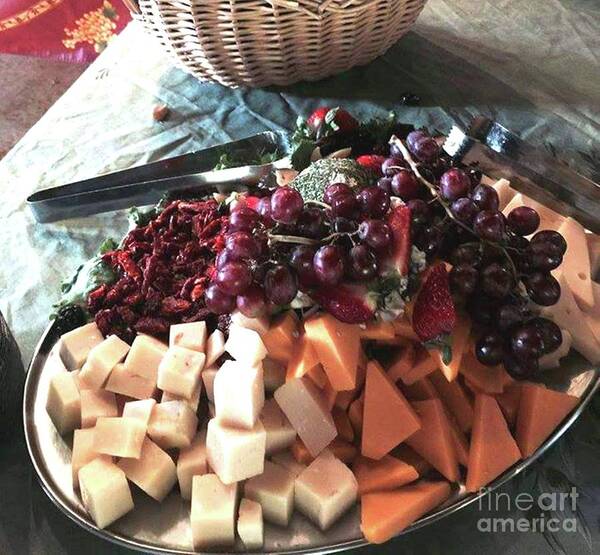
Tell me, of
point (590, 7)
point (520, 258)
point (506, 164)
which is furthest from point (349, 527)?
→ point (590, 7)

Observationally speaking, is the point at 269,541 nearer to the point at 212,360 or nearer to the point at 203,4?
the point at 212,360

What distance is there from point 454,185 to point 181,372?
33 cm

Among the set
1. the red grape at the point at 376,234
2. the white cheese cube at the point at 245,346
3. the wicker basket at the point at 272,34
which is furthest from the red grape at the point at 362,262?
the wicker basket at the point at 272,34

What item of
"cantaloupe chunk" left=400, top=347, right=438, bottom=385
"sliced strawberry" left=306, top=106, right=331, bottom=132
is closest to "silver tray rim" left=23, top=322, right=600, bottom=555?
"cantaloupe chunk" left=400, top=347, right=438, bottom=385

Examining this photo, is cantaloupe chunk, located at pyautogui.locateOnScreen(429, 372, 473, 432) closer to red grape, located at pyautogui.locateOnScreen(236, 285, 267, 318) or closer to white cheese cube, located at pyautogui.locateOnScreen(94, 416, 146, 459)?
red grape, located at pyautogui.locateOnScreen(236, 285, 267, 318)

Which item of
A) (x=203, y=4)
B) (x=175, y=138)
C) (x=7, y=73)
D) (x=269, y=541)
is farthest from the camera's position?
(x=7, y=73)

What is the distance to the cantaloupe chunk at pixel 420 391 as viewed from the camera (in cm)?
63

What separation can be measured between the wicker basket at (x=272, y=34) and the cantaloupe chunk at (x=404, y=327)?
0.51 m

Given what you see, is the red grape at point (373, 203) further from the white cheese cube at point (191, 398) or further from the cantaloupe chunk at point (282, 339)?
the white cheese cube at point (191, 398)

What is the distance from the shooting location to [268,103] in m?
1.12

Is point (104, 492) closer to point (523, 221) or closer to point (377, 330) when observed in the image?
point (377, 330)

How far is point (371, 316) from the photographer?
0.60m

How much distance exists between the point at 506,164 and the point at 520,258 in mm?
197

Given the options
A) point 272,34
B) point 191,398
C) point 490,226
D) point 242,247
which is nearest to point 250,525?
point 191,398
